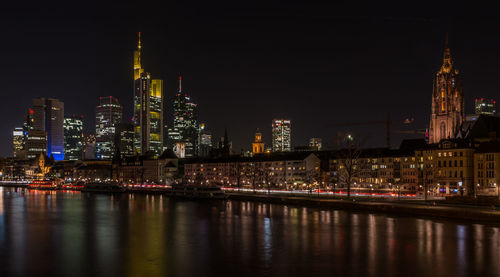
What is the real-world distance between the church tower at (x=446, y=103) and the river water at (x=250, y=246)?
8359cm

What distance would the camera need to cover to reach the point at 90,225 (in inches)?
2311

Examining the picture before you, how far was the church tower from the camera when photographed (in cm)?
13725

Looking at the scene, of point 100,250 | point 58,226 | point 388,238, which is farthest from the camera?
point 58,226

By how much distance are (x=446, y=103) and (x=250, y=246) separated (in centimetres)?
11431

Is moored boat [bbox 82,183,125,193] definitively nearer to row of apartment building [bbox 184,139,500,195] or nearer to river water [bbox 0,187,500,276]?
row of apartment building [bbox 184,139,500,195]

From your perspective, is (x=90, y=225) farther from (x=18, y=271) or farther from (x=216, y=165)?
(x=216, y=165)

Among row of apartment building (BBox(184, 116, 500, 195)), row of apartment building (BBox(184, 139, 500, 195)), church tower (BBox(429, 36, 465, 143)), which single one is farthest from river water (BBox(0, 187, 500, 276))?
church tower (BBox(429, 36, 465, 143))

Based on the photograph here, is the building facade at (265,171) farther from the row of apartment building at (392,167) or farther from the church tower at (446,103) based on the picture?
the church tower at (446,103)

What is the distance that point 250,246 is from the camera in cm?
4188

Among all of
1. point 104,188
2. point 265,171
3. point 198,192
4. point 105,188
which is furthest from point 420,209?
point 104,188

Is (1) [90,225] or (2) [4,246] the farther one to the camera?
(1) [90,225]

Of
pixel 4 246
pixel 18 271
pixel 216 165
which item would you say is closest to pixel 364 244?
pixel 18 271

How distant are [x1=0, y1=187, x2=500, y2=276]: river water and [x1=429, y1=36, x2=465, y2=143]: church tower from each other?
83.6m

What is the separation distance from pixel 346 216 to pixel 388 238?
18932 millimetres
